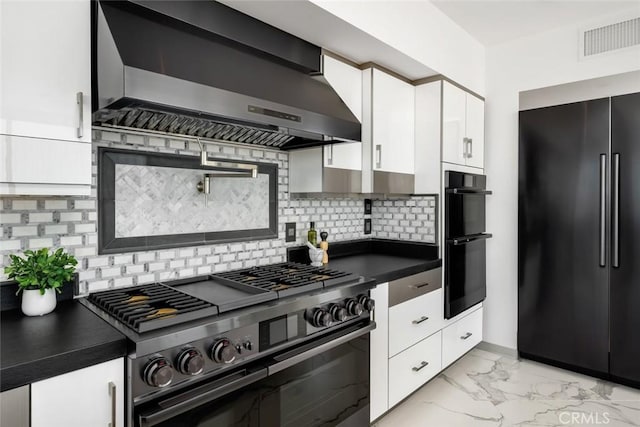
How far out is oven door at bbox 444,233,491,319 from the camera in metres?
2.76

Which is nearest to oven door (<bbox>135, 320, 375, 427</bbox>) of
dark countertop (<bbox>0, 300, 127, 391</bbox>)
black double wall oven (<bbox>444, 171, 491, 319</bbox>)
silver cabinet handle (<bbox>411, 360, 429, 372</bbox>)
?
dark countertop (<bbox>0, 300, 127, 391</bbox>)

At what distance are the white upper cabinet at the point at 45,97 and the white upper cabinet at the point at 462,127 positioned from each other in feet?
7.32

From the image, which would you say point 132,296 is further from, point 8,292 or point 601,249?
point 601,249

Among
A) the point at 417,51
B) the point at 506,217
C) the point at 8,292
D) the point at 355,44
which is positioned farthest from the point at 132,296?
the point at 506,217

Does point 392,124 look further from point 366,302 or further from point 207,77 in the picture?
point 207,77

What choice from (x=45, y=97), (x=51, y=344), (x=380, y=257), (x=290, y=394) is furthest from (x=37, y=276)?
(x=380, y=257)

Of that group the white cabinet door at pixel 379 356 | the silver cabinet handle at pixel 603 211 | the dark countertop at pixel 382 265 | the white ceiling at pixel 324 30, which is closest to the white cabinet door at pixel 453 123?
the white ceiling at pixel 324 30

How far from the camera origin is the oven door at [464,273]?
2764mm

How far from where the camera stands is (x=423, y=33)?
8.25 ft

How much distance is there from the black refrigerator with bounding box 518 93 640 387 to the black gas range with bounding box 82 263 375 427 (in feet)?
5.69

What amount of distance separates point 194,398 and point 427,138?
2.27 meters

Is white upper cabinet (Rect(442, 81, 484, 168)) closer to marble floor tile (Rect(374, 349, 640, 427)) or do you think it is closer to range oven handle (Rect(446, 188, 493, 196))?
range oven handle (Rect(446, 188, 493, 196))

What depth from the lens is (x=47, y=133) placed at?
1.27 m

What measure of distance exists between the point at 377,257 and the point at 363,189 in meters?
0.67
